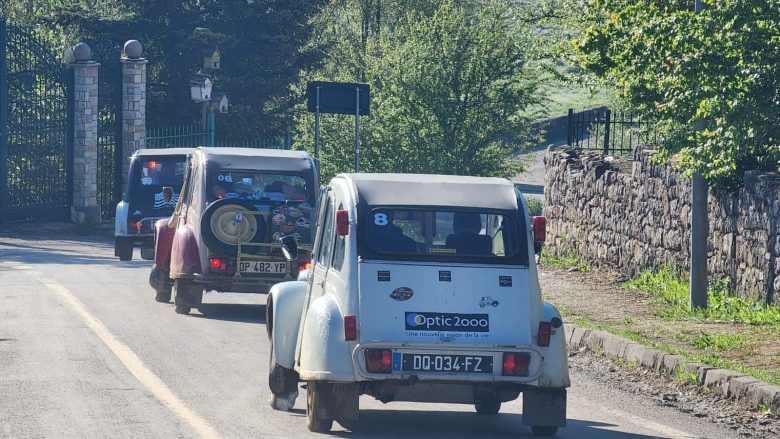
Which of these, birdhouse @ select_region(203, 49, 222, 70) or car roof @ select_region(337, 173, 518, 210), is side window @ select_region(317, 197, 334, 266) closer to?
car roof @ select_region(337, 173, 518, 210)

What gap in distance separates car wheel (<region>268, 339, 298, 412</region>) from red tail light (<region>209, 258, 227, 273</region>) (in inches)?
243

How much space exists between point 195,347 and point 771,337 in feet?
19.4

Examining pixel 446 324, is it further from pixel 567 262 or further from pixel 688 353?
pixel 567 262

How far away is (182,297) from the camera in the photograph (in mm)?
16188

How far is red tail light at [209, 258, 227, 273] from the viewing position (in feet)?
52.5

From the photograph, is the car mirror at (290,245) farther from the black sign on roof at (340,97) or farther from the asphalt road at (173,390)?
the black sign on roof at (340,97)

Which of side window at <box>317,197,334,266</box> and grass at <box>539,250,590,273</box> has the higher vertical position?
side window at <box>317,197,334,266</box>

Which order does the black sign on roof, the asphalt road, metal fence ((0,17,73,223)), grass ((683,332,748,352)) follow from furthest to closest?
metal fence ((0,17,73,223)), the black sign on roof, grass ((683,332,748,352)), the asphalt road

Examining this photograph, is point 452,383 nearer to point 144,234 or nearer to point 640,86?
point 640,86

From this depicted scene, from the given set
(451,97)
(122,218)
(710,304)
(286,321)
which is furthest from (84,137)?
(286,321)

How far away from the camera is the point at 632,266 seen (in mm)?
19969

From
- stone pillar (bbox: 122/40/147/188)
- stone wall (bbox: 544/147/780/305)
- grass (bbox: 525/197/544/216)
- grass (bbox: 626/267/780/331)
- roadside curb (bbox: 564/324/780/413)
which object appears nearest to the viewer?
roadside curb (bbox: 564/324/780/413)

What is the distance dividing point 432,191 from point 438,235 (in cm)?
38

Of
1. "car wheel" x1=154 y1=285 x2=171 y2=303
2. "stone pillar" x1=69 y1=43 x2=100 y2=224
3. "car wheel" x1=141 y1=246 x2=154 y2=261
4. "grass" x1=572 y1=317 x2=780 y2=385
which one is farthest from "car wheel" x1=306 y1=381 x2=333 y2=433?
"stone pillar" x1=69 y1=43 x2=100 y2=224
